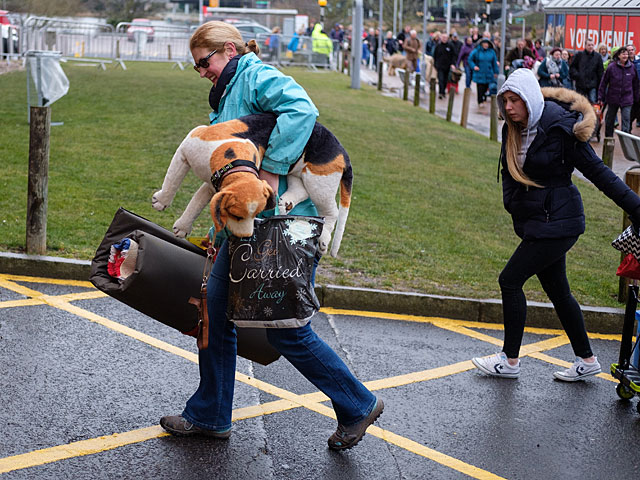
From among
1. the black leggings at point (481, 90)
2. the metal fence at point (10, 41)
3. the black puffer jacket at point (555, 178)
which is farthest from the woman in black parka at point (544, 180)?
the metal fence at point (10, 41)

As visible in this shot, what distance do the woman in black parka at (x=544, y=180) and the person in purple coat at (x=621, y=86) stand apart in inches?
514

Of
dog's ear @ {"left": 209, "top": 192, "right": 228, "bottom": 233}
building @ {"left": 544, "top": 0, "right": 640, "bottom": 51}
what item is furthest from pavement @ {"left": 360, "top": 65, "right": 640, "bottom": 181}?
dog's ear @ {"left": 209, "top": 192, "right": 228, "bottom": 233}

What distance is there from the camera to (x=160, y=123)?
14266 millimetres

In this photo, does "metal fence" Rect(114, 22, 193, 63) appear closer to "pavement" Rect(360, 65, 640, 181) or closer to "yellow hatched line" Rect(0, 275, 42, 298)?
"pavement" Rect(360, 65, 640, 181)

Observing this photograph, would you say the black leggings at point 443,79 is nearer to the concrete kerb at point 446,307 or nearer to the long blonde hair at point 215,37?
the concrete kerb at point 446,307

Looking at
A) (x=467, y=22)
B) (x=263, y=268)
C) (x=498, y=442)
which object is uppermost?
(x=467, y=22)

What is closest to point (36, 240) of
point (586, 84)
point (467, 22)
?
point (586, 84)

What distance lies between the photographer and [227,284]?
379cm

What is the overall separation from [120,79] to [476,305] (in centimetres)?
1719

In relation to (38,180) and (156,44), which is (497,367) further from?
(156,44)

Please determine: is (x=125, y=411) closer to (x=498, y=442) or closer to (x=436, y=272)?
(x=498, y=442)

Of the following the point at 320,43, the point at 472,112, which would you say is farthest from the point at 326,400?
the point at 320,43

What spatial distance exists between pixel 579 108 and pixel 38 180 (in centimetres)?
415

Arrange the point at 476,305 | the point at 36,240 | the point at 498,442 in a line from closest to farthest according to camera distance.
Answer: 1. the point at 498,442
2. the point at 476,305
3. the point at 36,240
